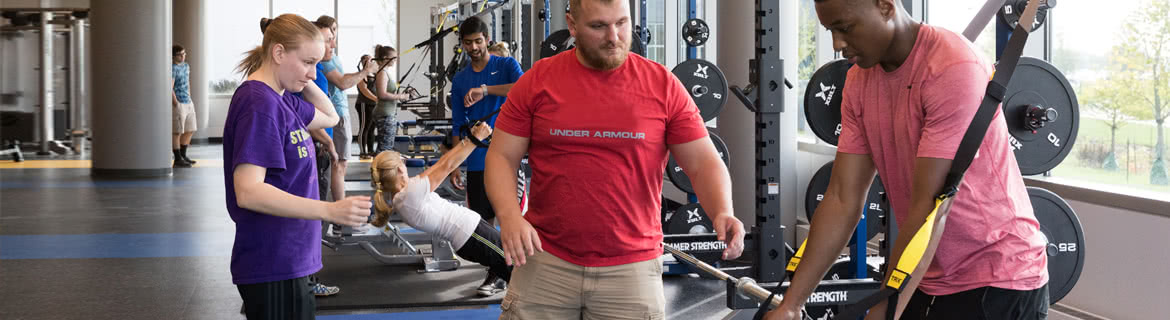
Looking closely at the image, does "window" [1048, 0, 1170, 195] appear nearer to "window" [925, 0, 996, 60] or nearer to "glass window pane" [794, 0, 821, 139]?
"window" [925, 0, 996, 60]

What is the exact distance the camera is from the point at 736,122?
620cm

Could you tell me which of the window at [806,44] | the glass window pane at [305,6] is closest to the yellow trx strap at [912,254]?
the window at [806,44]

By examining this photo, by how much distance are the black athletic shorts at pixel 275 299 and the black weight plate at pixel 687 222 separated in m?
3.33

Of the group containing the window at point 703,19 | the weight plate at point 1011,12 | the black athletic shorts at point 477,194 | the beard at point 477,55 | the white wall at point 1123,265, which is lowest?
the white wall at point 1123,265

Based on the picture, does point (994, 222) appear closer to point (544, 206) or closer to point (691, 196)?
point (544, 206)

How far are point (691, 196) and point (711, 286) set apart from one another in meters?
0.80

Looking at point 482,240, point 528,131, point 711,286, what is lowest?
point 711,286

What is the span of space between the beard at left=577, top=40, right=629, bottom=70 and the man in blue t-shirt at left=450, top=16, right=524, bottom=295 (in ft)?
9.34

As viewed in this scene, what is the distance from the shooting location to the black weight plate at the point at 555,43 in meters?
6.68

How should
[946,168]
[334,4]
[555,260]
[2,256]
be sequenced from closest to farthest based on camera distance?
[946,168], [555,260], [2,256], [334,4]

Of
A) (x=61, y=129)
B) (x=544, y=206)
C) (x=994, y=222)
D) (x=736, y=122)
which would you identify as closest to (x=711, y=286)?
(x=736, y=122)

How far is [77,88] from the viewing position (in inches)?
608

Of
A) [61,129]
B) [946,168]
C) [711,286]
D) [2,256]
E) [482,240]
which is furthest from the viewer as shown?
[61,129]

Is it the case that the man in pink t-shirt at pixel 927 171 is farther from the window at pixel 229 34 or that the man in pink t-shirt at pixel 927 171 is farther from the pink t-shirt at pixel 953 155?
the window at pixel 229 34
